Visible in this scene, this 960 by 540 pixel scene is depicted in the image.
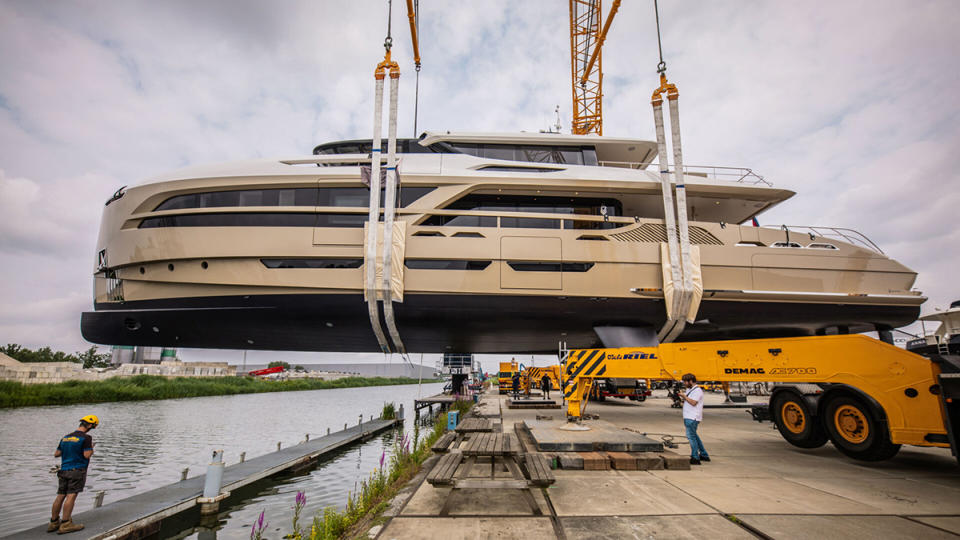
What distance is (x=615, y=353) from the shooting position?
29.6ft

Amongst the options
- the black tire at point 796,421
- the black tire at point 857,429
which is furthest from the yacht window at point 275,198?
the black tire at point 857,429

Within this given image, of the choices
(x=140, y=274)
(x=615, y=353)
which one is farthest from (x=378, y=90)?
(x=615, y=353)

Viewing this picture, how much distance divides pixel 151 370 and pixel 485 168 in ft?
235

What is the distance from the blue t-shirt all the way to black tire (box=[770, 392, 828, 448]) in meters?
10.4

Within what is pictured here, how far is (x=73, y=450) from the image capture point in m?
5.51

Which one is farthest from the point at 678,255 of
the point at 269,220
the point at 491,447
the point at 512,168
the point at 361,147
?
the point at 269,220

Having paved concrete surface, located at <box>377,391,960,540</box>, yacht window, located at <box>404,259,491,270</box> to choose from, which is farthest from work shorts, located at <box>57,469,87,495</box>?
yacht window, located at <box>404,259,491,270</box>

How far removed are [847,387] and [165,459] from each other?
52.7 ft

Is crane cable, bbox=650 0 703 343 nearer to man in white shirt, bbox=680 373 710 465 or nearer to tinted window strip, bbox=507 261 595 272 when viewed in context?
tinted window strip, bbox=507 261 595 272

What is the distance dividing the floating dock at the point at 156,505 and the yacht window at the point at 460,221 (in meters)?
7.60

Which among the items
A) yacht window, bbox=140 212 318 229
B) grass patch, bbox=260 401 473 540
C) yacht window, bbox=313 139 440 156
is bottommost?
grass patch, bbox=260 401 473 540

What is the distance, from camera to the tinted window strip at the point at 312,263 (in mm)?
12234

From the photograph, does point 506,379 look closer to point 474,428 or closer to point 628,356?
point 628,356

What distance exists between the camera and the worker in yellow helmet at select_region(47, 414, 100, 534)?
5422mm
